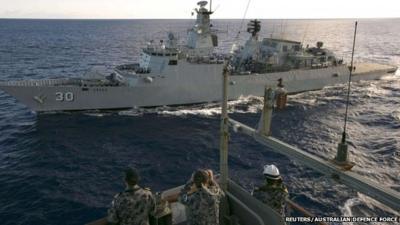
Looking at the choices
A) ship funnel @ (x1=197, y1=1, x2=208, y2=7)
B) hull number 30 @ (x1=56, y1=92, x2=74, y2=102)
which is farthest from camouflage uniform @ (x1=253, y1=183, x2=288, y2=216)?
ship funnel @ (x1=197, y1=1, x2=208, y2=7)

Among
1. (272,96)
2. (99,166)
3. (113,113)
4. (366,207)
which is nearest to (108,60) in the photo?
(113,113)

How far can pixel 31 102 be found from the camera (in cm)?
2633

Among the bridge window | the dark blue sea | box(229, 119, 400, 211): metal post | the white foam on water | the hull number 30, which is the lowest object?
the dark blue sea

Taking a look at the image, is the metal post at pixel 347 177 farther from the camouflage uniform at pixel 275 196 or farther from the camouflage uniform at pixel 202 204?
the camouflage uniform at pixel 202 204

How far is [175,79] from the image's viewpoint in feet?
93.9

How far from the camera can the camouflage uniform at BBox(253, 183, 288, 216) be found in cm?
621

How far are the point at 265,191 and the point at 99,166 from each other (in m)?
13.8

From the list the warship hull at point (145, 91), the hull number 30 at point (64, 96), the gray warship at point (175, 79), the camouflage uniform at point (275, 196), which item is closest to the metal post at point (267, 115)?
the camouflage uniform at point (275, 196)

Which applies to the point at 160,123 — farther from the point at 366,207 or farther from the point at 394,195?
the point at 394,195

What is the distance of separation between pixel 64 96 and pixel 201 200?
23357 millimetres

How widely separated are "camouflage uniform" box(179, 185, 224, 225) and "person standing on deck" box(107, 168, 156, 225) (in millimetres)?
634

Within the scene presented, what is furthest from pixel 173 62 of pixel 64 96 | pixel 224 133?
pixel 224 133

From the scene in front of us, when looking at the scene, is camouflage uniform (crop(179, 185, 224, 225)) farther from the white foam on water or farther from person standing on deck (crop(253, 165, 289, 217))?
the white foam on water

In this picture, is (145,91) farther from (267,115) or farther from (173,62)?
(267,115)
